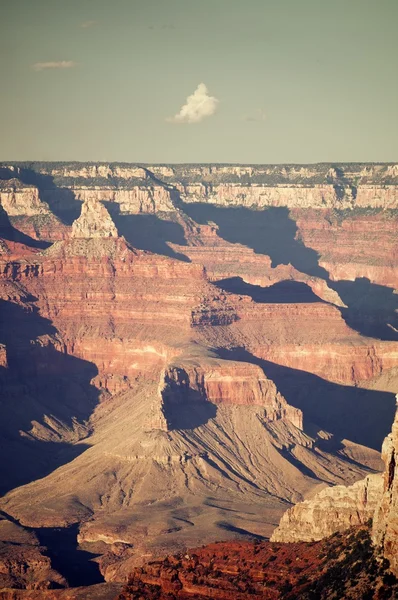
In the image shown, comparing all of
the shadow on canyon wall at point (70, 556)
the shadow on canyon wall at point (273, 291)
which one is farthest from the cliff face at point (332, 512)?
the shadow on canyon wall at point (273, 291)

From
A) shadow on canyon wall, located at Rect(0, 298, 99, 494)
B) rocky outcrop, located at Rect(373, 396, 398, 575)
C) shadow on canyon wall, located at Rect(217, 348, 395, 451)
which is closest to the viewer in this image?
rocky outcrop, located at Rect(373, 396, 398, 575)

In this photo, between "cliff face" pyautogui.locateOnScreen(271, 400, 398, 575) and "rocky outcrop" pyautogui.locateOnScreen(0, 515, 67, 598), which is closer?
"cliff face" pyautogui.locateOnScreen(271, 400, 398, 575)

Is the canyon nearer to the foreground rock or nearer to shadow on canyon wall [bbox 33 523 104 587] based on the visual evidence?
shadow on canyon wall [bbox 33 523 104 587]

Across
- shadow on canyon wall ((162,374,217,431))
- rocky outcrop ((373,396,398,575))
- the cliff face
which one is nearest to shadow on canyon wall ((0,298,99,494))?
shadow on canyon wall ((162,374,217,431))

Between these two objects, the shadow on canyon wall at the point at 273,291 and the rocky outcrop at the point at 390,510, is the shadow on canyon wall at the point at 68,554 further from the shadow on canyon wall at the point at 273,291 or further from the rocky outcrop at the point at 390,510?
the shadow on canyon wall at the point at 273,291

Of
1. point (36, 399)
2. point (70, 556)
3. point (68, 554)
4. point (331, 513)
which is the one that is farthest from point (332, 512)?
point (36, 399)

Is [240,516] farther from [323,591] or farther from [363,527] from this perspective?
[323,591]

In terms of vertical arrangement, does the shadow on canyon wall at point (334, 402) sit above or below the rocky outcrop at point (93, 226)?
below
